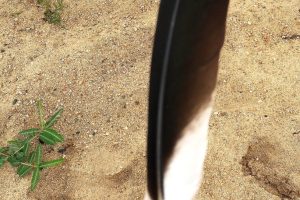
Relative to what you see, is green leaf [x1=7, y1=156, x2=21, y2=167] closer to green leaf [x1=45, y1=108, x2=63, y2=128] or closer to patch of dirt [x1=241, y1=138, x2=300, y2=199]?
green leaf [x1=45, y1=108, x2=63, y2=128]

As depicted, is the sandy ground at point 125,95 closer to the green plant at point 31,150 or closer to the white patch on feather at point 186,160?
the green plant at point 31,150

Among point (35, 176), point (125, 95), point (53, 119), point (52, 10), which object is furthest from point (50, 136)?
point (52, 10)

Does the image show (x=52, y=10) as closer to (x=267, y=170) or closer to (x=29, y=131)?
(x=29, y=131)

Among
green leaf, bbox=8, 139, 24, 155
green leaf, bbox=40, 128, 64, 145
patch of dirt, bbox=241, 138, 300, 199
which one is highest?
green leaf, bbox=40, 128, 64, 145

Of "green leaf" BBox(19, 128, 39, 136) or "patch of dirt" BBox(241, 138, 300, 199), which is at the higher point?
"green leaf" BBox(19, 128, 39, 136)

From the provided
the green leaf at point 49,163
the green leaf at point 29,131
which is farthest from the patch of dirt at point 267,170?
the green leaf at point 29,131

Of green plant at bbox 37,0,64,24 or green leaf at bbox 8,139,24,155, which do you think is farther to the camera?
green plant at bbox 37,0,64,24

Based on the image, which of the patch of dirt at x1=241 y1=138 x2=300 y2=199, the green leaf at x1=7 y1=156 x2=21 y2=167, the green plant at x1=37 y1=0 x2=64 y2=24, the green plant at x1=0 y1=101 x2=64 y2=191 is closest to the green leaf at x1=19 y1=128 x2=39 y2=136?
the green plant at x1=0 y1=101 x2=64 y2=191

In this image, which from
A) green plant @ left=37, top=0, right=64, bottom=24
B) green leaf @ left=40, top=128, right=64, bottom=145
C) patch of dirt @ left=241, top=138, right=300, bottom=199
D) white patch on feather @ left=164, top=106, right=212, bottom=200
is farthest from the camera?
green plant @ left=37, top=0, right=64, bottom=24
